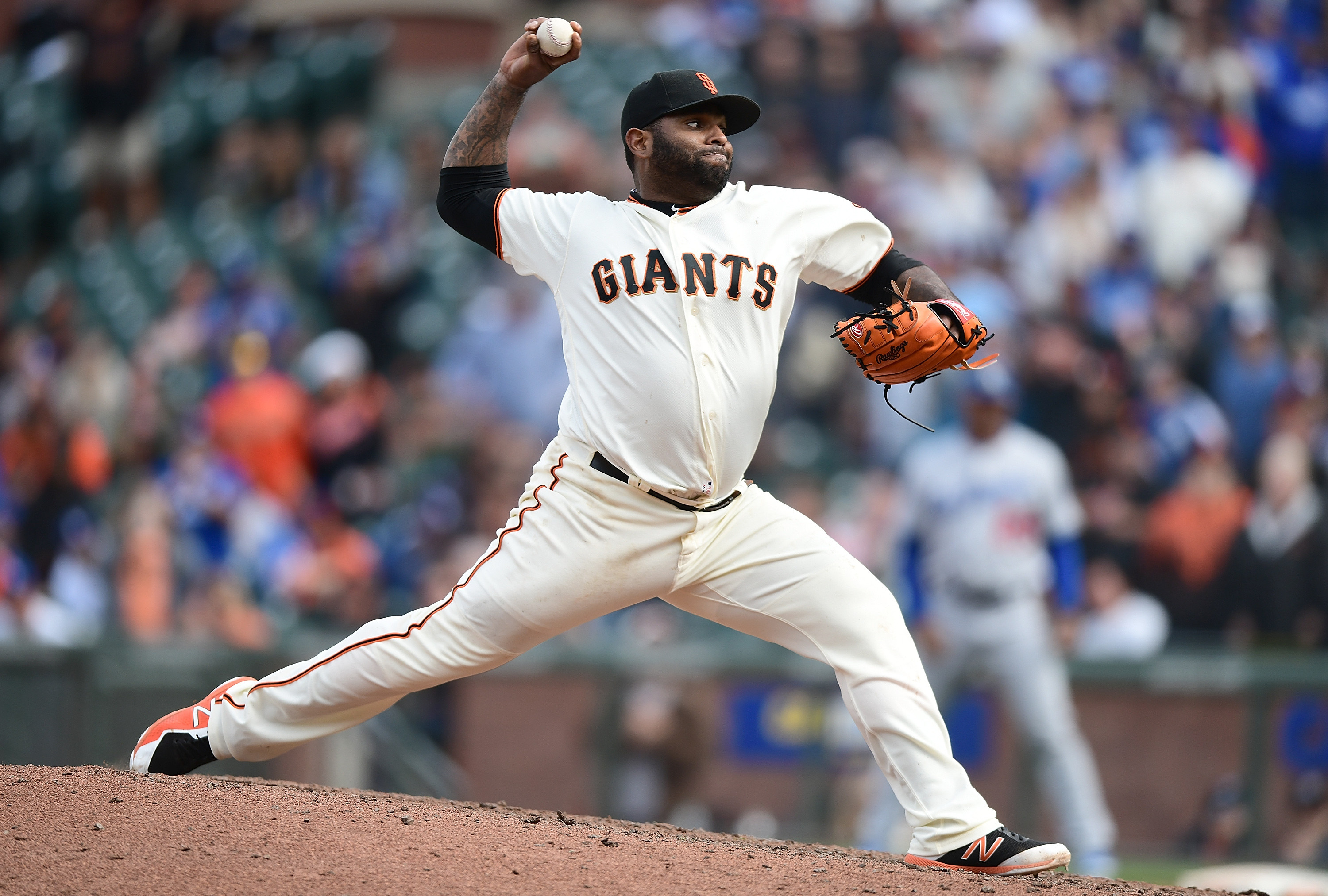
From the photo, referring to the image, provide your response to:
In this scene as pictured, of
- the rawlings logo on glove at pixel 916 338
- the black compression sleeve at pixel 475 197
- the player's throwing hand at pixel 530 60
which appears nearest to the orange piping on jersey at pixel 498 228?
the black compression sleeve at pixel 475 197

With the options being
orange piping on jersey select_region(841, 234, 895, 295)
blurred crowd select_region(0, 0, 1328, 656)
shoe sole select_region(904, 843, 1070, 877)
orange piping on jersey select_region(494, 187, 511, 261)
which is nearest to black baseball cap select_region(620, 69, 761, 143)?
orange piping on jersey select_region(494, 187, 511, 261)

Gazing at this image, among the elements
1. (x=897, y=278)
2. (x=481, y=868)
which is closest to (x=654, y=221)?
(x=897, y=278)

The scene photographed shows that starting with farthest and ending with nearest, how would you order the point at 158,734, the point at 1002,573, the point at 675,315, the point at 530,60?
the point at 1002,573, the point at 158,734, the point at 530,60, the point at 675,315

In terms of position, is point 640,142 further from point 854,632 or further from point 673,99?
point 854,632

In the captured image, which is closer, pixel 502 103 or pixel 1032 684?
pixel 502 103

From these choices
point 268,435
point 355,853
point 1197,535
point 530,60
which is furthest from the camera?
point 268,435

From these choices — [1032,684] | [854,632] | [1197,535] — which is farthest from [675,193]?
[1197,535]
